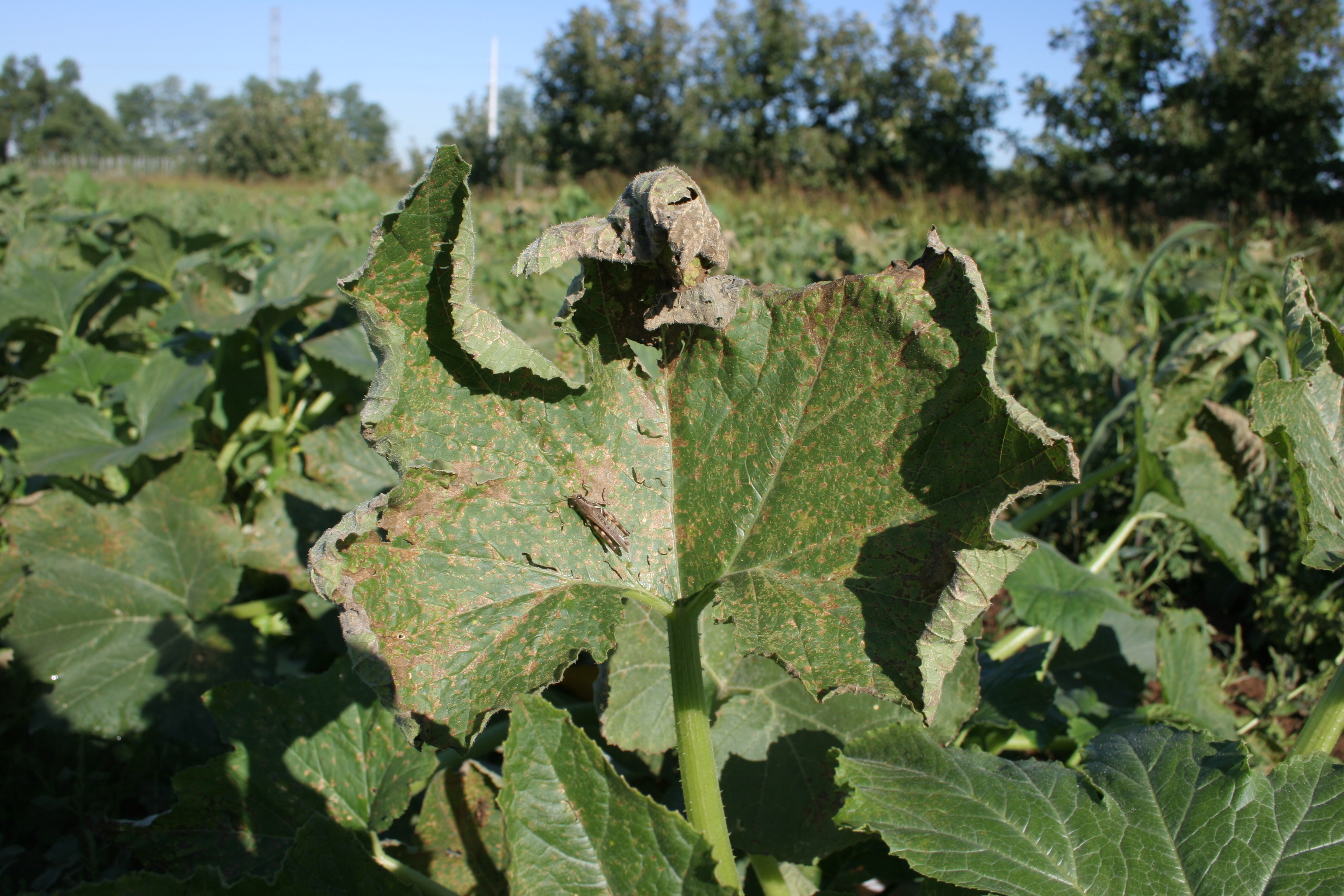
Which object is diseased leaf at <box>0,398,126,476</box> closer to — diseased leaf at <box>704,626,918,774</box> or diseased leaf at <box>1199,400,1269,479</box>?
diseased leaf at <box>704,626,918,774</box>

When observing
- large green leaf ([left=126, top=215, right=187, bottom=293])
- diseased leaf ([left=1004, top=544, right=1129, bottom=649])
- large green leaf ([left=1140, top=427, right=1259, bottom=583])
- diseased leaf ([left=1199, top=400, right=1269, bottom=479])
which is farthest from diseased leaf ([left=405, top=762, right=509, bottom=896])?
large green leaf ([left=126, top=215, right=187, bottom=293])

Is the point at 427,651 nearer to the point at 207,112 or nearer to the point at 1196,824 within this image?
the point at 1196,824

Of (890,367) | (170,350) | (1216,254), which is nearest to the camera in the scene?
(890,367)

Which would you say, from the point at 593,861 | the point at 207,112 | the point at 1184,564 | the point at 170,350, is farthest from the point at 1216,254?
the point at 207,112

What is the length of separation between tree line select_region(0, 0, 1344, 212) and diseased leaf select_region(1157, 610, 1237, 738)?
1727 centimetres

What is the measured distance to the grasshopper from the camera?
1.10 meters

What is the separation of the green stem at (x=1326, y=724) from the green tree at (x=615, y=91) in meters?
33.7

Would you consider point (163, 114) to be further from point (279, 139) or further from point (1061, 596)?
point (1061, 596)

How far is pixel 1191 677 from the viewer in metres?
1.94

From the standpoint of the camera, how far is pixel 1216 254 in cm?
547

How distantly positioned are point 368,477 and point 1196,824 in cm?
207

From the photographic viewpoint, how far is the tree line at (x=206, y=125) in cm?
4475

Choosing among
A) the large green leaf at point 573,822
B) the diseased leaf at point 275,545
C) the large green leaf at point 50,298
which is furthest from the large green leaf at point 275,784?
the large green leaf at point 50,298

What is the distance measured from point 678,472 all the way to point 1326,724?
2.90 feet
